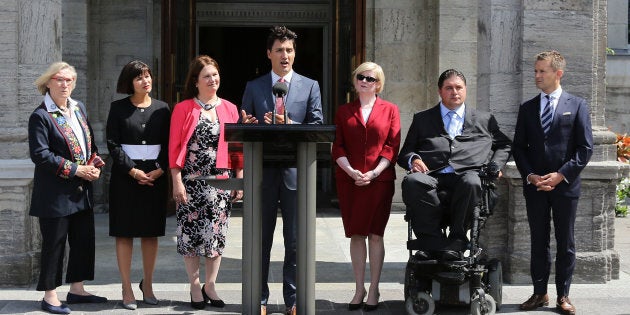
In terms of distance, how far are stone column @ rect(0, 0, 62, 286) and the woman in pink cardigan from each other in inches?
57.8

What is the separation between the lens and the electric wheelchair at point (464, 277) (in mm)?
6359

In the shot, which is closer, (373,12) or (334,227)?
(334,227)

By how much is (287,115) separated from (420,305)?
1551 mm

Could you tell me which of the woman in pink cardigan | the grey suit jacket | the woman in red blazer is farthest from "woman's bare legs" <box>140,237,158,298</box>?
the woman in red blazer

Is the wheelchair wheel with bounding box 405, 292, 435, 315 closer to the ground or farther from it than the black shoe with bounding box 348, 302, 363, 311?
farther from it

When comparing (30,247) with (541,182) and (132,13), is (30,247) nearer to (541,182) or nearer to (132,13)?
(541,182)

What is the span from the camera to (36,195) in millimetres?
6734

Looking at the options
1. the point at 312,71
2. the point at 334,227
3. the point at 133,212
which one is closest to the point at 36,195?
the point at 133,212

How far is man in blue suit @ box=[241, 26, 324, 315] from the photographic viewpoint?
6.37 m

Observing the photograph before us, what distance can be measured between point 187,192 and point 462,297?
201 centimetres

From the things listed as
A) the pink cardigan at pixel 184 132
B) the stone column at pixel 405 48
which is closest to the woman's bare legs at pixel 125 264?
the pink cardigan at pixel 184 132

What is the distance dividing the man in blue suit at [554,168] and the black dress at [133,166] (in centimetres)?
258

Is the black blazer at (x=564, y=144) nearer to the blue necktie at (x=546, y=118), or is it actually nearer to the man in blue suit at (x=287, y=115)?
the blue necktie at (x=546, y=118)

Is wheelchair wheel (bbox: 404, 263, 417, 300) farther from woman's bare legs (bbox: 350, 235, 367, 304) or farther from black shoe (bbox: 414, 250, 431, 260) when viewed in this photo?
woman's bare legs (bbox: 350, 235, 367, 304)
